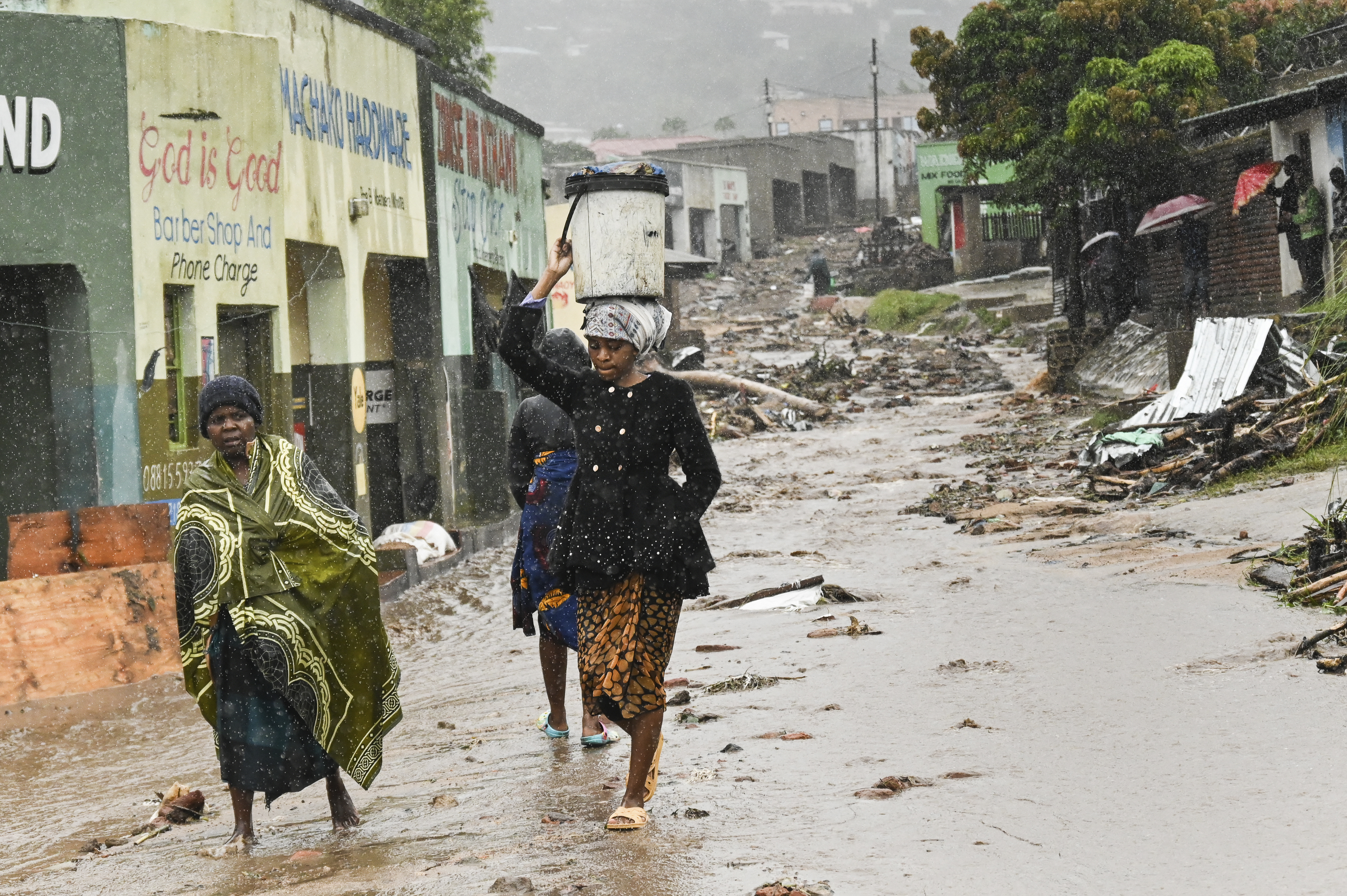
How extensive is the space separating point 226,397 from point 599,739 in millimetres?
2240

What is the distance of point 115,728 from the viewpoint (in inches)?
310

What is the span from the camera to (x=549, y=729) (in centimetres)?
637

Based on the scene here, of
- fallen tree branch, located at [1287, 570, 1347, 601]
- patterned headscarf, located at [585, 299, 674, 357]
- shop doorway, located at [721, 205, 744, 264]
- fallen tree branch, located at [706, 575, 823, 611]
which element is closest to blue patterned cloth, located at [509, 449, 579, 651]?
patterned headscarf, located at [585, 299, 674, 357]

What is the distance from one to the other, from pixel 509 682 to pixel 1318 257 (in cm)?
1436

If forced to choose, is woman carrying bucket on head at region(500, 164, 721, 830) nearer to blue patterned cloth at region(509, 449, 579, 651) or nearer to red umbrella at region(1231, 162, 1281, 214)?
blue patterned cloth at region(509, 449, 579, 651)

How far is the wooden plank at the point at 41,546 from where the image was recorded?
906 cm

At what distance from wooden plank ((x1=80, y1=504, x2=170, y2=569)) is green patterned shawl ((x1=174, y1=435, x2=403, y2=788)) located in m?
4.72

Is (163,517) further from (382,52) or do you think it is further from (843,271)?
(843,271)

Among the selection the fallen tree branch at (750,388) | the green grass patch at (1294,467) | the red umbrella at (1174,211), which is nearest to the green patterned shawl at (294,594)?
the green grass patch at (1294,467)

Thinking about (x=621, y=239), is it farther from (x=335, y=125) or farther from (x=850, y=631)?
(x=335, y=125)

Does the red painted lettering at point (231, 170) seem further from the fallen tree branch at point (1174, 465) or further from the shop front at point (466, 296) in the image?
the fallen tree branch at point (1174, 465)

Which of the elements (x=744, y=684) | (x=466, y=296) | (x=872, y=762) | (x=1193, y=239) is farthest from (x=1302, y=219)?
(x=872, y=762)

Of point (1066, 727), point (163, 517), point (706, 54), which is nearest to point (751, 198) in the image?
point (163, 517)

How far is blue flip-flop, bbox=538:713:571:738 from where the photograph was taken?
20.7 ft
